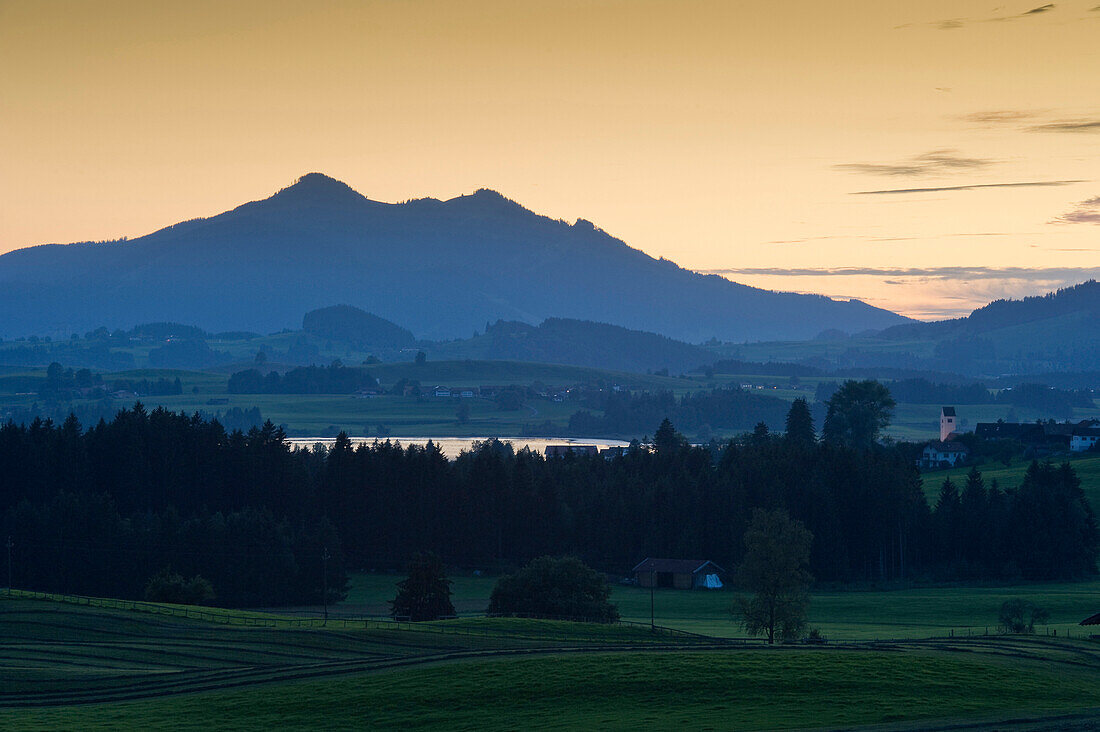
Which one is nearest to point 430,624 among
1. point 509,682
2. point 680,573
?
point 509,682

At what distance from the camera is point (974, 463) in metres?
193

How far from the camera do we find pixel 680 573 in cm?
12862

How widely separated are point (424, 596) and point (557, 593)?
10406 millimetres

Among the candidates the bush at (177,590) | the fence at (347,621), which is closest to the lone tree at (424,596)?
the fence at (347,621)

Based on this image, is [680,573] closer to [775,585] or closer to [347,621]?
[775,585]

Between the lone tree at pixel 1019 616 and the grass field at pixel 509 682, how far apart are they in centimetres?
1112

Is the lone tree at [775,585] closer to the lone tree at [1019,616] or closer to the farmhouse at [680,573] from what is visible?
the lone tree at [1019,616]

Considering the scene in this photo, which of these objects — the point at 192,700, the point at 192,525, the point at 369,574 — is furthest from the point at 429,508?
the point at 192,700

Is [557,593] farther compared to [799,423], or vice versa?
[799,423]

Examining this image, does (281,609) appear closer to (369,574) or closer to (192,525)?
(192,525)

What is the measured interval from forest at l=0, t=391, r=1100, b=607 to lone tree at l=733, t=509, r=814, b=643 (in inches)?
1507

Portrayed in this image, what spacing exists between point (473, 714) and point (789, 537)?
42.8 meters

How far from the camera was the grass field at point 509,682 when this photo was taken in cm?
5534

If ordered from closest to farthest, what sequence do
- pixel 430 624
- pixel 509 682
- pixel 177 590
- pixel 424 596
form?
1. pixel 509 682
2. pixel 430 624
3. pixel 424 596
4. pixel 177 590
